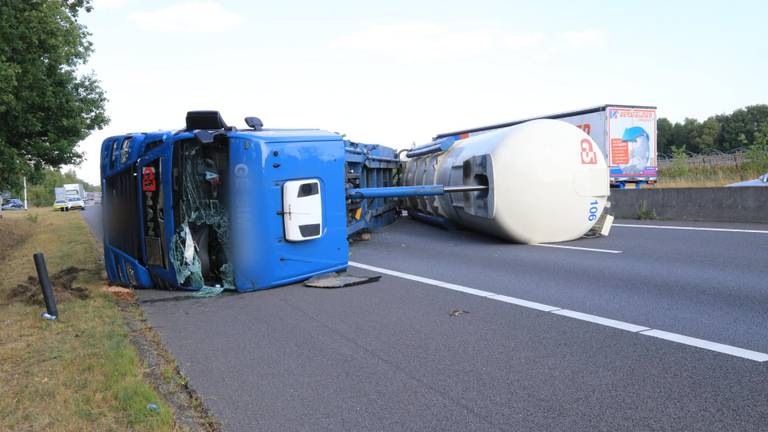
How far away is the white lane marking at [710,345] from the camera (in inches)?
161

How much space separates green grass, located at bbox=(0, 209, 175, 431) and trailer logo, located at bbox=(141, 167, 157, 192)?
4.79 feet

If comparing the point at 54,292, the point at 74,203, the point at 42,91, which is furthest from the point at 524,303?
the point at 74,203

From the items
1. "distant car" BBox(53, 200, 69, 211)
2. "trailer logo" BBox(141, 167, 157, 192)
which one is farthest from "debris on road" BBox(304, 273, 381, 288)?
"distant car" BBox(53, 200, 69, 211)

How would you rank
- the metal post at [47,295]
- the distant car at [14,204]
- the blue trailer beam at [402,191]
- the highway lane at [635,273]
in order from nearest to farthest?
1. the highway lane at [635,273]
2. the metal post at [47,295]
3. the blue trailer beam at [402,191]
4. the distant car at [14,204]

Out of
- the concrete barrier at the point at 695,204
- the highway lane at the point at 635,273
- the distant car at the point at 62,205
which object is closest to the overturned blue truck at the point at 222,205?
the highway lane at the point at 635,273

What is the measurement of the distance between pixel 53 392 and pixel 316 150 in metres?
4.52

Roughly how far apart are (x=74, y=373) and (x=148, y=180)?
3724 mm

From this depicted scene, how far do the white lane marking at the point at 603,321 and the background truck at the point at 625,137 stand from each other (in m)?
20.1

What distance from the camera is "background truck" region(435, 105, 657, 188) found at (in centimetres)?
2452

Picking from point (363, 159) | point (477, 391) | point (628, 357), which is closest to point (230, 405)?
point (477, 391)

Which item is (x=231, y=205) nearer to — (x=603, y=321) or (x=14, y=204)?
(x=603, y=321)

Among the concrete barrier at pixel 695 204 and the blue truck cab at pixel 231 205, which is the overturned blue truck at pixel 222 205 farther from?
the concrete barrier at pixel 695 204

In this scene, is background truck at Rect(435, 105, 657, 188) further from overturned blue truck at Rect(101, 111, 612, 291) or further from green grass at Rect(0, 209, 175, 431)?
green grass at Rect(0, 209, 175, 431)

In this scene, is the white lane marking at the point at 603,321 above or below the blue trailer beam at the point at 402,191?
below
